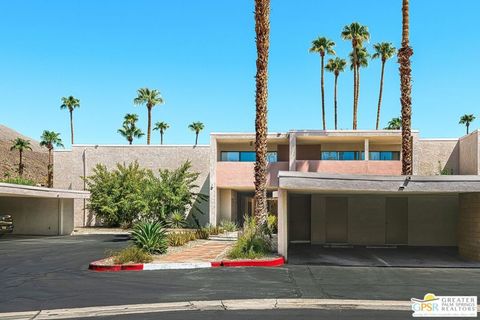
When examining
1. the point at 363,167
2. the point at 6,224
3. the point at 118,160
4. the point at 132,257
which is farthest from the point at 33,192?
the point at 363,167

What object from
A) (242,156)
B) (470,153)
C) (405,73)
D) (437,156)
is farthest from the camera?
(242,156)

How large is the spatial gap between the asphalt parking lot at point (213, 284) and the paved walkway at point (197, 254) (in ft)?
6.35

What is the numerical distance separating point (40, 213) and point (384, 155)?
24.2m

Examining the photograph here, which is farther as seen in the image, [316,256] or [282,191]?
[316,256]

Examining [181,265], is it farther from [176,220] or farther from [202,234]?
[176,220]

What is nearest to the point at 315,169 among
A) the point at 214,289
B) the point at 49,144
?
the point at 214,289

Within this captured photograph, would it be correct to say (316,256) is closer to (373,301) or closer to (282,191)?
(282,191)

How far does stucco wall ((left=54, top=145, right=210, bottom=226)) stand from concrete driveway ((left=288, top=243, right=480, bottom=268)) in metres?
15.8

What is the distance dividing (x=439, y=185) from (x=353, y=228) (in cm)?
779

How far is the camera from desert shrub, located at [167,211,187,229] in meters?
33.4

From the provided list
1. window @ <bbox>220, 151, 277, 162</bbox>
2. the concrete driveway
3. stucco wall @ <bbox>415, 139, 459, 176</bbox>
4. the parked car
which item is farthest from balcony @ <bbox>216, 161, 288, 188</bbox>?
the parked car

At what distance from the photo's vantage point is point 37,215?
33719 mm

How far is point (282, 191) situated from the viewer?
1736 cm

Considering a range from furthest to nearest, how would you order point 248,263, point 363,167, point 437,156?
point 437,156, point 363,167, point 248,263
